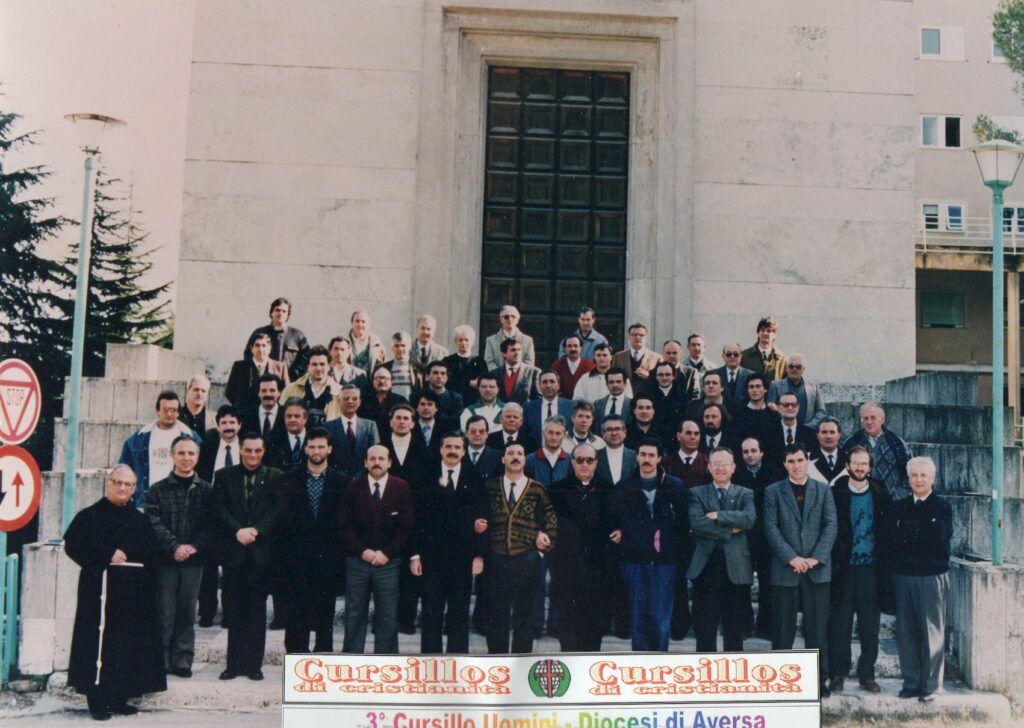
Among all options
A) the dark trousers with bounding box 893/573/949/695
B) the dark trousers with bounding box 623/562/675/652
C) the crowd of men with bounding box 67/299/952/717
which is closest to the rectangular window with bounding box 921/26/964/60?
the crowd of men with bounding box 67/299/952/717

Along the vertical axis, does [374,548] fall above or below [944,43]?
below

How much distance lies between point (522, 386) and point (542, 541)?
216 cm

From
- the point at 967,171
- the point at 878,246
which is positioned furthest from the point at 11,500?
the point at 967,171

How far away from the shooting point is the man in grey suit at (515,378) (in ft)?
30.8

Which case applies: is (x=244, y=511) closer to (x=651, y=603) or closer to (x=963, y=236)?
(x=651, y=603)

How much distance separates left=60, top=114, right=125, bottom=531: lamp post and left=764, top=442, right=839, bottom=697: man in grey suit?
562 centimetres

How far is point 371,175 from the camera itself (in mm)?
12461

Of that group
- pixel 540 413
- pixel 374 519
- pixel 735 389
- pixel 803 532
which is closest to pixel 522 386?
pixel 540 413

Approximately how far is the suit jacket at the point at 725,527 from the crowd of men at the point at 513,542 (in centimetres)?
1

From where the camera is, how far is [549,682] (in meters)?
6.69

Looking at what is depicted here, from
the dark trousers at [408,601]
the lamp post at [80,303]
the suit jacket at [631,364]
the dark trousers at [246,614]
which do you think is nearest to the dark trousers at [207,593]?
the dark trousers at [246,614]

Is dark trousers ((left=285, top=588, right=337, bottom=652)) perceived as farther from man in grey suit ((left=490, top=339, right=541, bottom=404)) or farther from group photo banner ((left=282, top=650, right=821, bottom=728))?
man in grey suit ((left=490, top=339, right=541, bottom=404))

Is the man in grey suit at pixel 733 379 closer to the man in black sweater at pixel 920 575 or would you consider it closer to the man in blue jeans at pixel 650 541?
the man in blue jeans at pixel 650 541

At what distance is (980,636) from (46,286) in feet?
43.4
